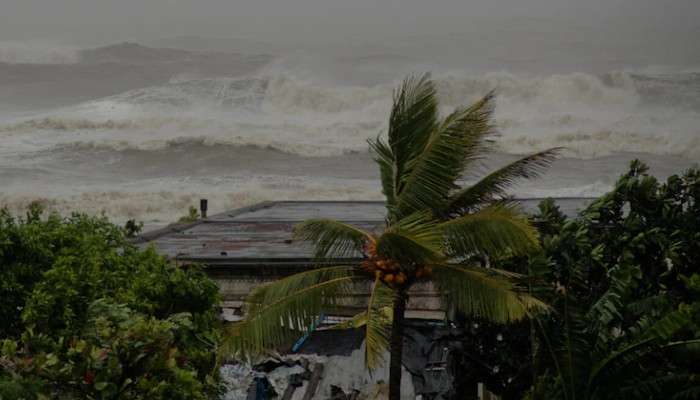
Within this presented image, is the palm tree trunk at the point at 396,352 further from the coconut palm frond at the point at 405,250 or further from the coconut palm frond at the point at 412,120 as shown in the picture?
the coconut palm frond at the point at 412,120

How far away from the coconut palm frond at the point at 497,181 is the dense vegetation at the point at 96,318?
109 inches

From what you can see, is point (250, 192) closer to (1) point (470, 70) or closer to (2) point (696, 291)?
(1) point (470, 70)

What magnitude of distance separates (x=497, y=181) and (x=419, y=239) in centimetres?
162

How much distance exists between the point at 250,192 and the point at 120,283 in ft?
121

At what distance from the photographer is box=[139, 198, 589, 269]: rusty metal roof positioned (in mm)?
11602

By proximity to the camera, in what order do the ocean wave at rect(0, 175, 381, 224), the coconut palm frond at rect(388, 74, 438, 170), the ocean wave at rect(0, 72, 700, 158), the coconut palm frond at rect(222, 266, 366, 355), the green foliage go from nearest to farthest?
the green foliage, the coconut palm frond at rect(222, 266, 366, 355), the coconut palm frond at rect(388, 74, 438, 170), the ocean wave at rect(0, 175, 381, 224), the ocean wave at rect(0, 72, 700, 158)

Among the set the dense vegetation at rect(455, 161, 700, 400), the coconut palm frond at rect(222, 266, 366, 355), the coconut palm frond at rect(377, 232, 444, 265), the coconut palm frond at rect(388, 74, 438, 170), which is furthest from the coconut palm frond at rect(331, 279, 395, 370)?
the dense vegetation at rect(455, 161, 700, 400)

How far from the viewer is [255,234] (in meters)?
15.0

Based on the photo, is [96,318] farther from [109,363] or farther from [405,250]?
[405,250]

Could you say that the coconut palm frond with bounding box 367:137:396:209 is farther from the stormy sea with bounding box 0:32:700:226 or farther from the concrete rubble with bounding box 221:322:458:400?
the stormy sea with bounding box 0:32:700:226

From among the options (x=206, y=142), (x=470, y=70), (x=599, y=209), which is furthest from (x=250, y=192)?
(x=599, y=209)

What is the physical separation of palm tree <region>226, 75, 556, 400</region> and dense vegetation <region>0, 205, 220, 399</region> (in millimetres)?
793

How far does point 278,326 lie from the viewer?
765 cm

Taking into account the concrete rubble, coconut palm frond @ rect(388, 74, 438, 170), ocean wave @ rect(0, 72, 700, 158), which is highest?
ocean wave @ rect(0, 72, 700, 158)
